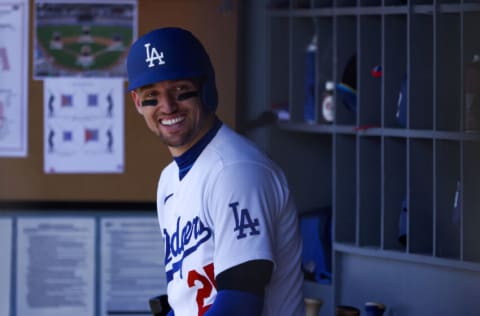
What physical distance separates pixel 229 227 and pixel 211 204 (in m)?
0.11

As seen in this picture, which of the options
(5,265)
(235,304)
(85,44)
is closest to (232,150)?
(235,304)

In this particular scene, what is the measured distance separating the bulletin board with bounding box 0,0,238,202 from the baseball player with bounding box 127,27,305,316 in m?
1.68

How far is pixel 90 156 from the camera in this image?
445 centimetres

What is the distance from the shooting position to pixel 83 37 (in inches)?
174

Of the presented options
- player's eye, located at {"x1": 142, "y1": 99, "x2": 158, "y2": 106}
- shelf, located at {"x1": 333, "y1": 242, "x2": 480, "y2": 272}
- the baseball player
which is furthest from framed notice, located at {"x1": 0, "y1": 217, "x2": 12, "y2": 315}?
player's eye, located at {"x1": 142, "y1": 99, "x2": 158, "y2": 106}

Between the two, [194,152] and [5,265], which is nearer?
[194,152]

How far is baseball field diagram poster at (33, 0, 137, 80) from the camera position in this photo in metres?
4.39

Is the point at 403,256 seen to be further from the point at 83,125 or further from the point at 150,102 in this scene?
the point at 150,102

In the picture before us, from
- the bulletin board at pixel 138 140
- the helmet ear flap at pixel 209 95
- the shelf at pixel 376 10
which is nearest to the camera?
the helmet ear flap at pixel 209 95

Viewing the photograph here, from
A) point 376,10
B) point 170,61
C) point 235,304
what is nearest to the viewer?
point 235,304

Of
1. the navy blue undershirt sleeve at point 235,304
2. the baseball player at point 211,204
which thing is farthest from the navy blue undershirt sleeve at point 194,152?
the navy blue undershirt sleeve at point 235,304

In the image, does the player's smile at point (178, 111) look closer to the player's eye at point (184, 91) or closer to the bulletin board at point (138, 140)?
the player's eye at point (184, 91)

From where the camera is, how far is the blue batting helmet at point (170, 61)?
2564mm

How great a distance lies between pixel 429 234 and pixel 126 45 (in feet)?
5.03
